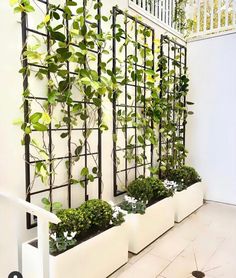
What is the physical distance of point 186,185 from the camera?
355cm

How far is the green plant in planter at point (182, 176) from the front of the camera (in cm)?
354

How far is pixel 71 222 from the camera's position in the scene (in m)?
1.93

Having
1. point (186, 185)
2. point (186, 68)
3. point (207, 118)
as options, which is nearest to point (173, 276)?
point (186, 185)

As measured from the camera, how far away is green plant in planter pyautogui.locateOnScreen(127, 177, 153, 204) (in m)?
2.72

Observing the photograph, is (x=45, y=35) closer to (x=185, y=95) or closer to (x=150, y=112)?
(x=150, y=112)

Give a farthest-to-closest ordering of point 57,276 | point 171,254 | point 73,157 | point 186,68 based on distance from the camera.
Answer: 1. point 186,68
2. point 171,254
3. point 73,157
4. point 57,276

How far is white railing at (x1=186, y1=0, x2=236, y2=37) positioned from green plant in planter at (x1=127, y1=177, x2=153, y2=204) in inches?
109

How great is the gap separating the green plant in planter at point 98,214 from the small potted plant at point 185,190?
1393 mm

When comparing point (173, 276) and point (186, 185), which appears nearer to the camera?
point (173, 276)

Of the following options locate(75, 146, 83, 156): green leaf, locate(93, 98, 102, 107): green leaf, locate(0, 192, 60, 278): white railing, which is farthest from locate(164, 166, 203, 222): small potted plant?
locate(0, 192, 60, 278): white railing

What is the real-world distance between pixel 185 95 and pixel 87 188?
234 cm

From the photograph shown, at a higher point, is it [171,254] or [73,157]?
[73,157]

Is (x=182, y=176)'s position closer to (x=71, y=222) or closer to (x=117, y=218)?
(x=117, y=218)

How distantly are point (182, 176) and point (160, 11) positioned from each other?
2457 millimetres
